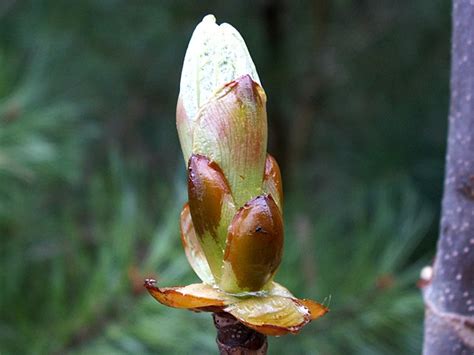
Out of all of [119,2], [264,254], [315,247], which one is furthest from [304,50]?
[264,254]

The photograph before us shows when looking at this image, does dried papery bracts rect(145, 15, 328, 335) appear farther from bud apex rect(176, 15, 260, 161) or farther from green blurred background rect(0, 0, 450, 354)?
green blurred background rect(0, 0, 450, 354)

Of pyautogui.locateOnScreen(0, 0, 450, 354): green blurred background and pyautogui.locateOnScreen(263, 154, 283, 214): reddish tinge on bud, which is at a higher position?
pyautogui.locateOnScreen(0, 0, 450, 354): green blurred background

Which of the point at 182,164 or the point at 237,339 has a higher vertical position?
the point at 182,164

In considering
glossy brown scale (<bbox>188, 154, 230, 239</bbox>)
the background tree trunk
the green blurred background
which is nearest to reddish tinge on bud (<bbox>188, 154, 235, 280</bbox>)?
glossy brown scale (<bbox>188, 154, 230, 239</bbox>)

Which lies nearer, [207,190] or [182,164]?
[207,190]

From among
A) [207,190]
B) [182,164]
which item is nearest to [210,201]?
[207,190]

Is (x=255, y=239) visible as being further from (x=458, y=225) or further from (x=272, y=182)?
(x=458, y=225)
